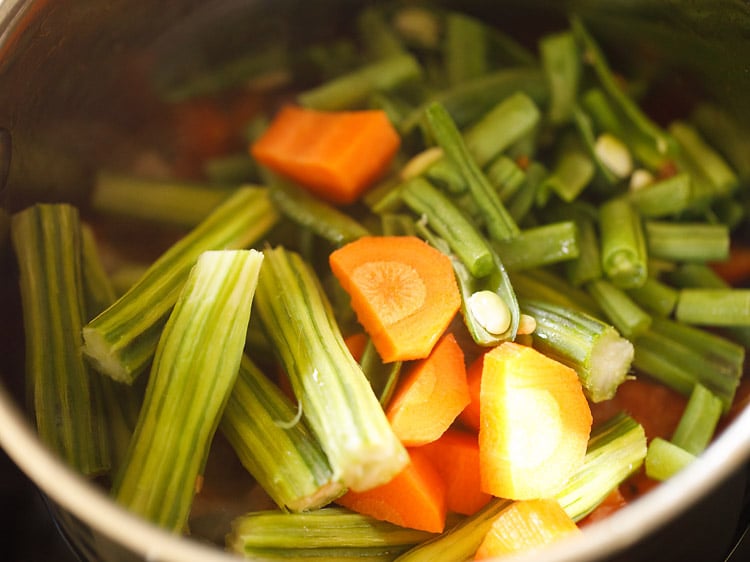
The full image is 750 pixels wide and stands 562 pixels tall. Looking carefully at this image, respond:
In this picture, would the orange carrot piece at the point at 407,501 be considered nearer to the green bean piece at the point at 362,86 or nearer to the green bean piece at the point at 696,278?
the green bean piece at the point at 696,278

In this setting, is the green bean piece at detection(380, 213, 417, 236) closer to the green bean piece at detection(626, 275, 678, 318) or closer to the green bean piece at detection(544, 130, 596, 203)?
the green bean piece at detection(544, 130, 596, 203)

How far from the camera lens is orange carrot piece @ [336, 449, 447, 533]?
3.73ft

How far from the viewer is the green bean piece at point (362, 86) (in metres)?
1.67

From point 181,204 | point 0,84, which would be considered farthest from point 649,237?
point 0,84

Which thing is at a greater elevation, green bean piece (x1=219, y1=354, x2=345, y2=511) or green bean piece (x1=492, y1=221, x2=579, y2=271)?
green bean piece (x1=219, y1=354, x2=345, y2=511)

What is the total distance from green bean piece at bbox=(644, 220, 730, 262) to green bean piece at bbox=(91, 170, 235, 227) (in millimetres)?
889

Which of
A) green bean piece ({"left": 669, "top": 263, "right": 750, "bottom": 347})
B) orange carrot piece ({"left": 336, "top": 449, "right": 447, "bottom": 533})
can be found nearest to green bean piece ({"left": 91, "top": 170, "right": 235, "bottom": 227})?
orange carrot piece ({"left": 336, "top": 449, "right": 447, "bottom": 533})

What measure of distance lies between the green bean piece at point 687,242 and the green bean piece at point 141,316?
843 millimetres

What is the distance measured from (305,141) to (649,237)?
733mm

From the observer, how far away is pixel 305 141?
5.19 feet

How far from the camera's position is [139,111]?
5.48ft

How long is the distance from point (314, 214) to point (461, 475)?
Answer: 605mm

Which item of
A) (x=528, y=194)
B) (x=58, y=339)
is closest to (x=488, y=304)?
(x=528, y=194)

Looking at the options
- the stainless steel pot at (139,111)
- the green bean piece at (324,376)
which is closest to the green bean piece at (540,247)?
the green bean piece at (324,376)
